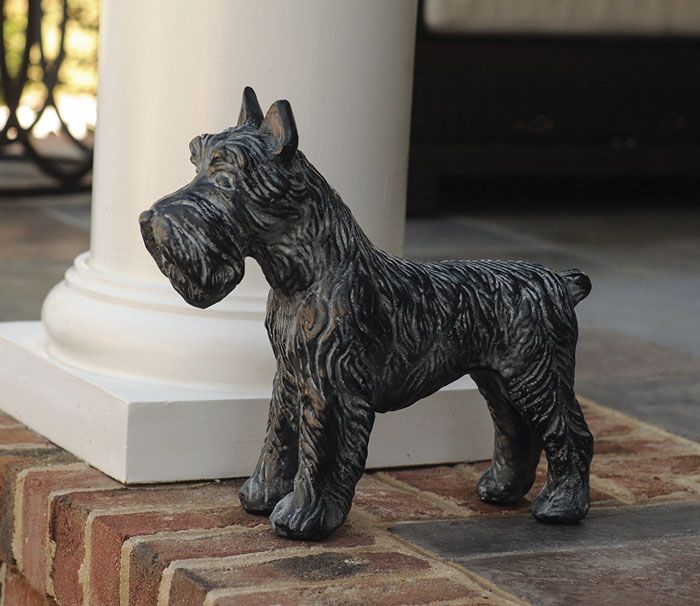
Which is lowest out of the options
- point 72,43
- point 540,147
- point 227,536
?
point 227,536

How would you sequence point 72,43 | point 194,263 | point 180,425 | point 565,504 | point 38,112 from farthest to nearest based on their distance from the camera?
point 72,43
point 38,112
point 180,425
point 565,504
point 194,263

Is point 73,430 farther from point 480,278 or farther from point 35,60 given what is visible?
point 35,60

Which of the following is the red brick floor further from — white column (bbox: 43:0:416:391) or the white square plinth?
white column (bbox: 43:0:416:391)

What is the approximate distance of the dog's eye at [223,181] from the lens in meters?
1.69

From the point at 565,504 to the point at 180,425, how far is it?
2.00 ft

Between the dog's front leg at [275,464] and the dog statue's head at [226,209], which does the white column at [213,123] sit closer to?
the dog's front leg at [275,464]

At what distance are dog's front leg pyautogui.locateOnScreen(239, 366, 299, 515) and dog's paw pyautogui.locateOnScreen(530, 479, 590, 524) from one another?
376 millimetres

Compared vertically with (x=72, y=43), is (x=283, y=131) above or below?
below

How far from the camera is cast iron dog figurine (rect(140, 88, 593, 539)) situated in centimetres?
169

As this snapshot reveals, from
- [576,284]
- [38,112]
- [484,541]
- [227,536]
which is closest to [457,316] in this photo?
[576,284]

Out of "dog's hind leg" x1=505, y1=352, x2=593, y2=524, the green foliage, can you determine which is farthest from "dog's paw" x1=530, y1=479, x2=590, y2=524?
the green foliage

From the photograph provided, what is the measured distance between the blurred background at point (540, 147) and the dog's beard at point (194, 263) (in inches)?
118

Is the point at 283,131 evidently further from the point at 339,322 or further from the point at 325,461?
the point at 325,461

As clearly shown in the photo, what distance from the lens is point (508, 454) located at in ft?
6.73
